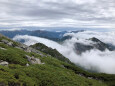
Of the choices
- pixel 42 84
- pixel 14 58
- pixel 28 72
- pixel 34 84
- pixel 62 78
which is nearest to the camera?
pixel 34 84

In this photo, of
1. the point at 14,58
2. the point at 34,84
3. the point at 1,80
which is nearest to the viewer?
the point at 1,80

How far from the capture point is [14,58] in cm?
3606

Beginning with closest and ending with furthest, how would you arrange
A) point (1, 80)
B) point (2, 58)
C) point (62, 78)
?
point (1, 80), point (62, 78), point (2, 58)

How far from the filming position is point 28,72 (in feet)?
88.3

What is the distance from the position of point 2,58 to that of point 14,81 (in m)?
15.5

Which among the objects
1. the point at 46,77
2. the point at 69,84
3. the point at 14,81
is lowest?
the point at 69,84

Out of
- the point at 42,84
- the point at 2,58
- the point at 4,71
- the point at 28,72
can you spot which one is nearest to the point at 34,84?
the point at 42,84

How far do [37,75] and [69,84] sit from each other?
24.7 feet

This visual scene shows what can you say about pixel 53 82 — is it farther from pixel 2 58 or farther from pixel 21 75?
pixel 2 58

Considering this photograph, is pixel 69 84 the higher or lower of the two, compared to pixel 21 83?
lower

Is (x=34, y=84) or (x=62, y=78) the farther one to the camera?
(x=62, y=78)

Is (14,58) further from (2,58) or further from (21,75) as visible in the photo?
(21,75)

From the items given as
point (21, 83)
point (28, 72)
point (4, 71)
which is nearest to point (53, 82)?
point (28, 72)

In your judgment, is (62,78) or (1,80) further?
(62,78)
